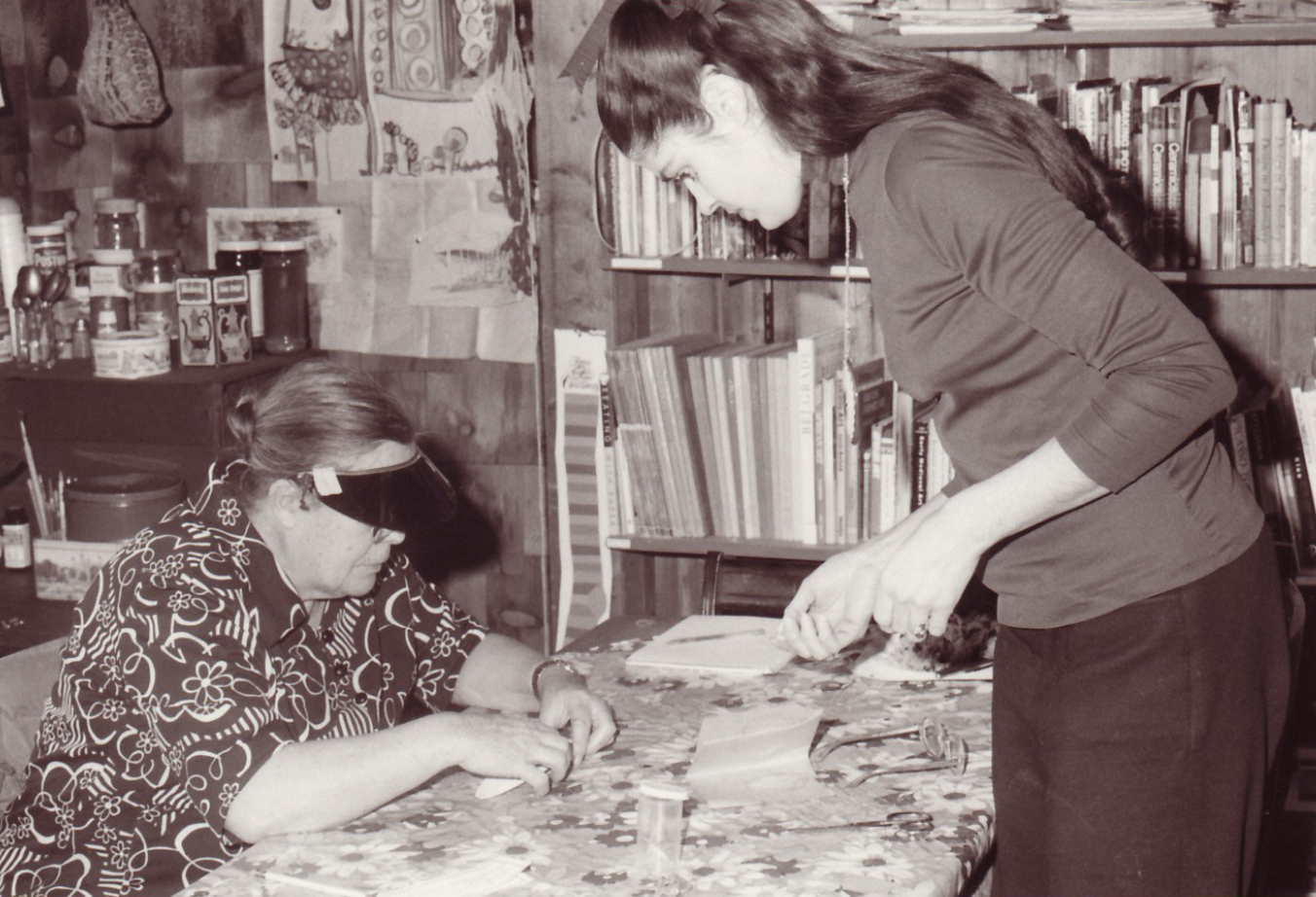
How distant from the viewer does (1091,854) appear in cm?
129

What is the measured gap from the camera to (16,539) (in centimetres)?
288

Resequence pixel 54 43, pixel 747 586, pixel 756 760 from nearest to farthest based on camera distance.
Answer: pixel 756 760
pixel 747 586
pixel 54 43

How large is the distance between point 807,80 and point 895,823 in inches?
27.5

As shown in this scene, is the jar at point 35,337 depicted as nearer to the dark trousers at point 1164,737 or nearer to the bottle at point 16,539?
the bottle at point 16,539

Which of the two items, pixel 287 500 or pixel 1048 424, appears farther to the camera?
pixel 287 500

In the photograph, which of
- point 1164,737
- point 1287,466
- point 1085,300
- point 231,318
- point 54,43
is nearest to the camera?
point 1085,300

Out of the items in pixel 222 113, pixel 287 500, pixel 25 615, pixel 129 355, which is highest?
pixel 222 113

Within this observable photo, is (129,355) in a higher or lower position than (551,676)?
higher

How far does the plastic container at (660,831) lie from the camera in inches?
51.3

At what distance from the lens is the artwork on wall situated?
2.97 m

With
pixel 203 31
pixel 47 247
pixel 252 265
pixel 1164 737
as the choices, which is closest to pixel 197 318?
pixel 252 265

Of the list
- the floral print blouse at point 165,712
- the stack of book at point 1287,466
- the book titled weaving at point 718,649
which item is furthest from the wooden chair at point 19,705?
the stack of book at point 1287,466

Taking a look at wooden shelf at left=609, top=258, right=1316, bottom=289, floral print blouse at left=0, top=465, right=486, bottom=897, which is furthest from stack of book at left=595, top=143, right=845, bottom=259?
floral print blouse at left=0, top=465, right=486, bottom=897

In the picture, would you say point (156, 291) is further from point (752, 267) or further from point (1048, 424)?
point (1048, 424)
